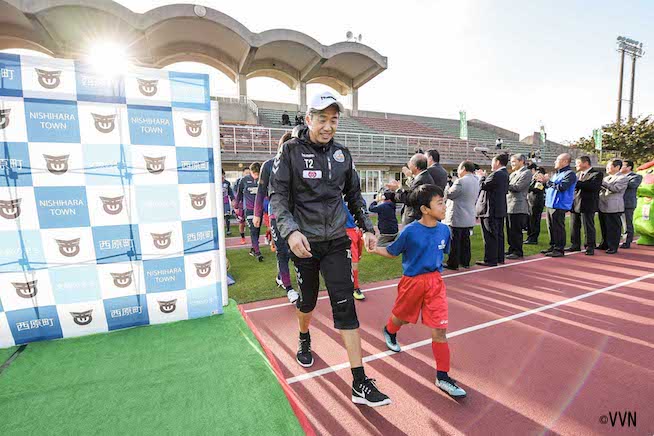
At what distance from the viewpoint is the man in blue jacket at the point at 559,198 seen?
265 inches

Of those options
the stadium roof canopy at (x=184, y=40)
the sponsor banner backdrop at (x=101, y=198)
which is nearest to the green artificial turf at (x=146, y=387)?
the sponsor banner backdrop at (x=101, y=198)

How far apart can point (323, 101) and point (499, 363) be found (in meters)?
2.76

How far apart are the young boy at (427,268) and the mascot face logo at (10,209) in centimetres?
308

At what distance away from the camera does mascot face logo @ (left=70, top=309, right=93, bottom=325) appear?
9.86 feet

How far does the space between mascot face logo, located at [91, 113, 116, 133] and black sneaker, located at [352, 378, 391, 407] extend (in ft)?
10.0

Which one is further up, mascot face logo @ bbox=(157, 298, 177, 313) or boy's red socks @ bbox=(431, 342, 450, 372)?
mascot face logo @ bbox=(157, 298, 177, 313)

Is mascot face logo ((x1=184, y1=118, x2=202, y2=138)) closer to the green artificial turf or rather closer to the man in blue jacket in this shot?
the green artificial turf

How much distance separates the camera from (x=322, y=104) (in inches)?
88.3

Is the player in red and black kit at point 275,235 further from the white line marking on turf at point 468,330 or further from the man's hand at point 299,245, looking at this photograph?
the man's hand at point 299,245

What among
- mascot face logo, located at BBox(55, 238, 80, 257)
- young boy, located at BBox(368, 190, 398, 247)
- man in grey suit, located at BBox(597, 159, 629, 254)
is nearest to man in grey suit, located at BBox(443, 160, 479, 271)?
young boy, located at BBox(368, 190, 398, 247)

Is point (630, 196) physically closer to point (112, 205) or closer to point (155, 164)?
point (155, 164)

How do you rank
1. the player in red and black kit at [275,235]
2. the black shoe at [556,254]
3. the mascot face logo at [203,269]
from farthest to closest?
the black shoe at [556,254] < the player in red and black kit at [275,235] < the mascot face logo at [203,269]

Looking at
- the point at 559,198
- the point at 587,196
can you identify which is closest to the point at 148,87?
the point at 559,198

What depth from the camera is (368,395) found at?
2.23 metres
